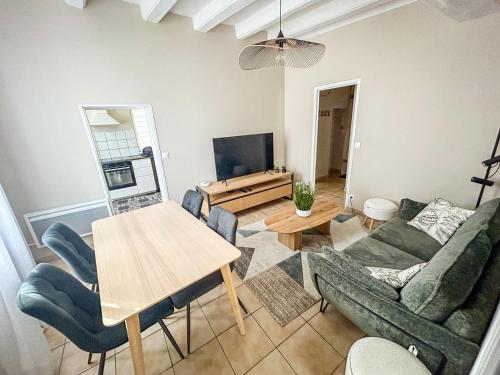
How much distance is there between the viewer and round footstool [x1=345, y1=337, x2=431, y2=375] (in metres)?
0.95

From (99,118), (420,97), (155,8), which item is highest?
(155,8)

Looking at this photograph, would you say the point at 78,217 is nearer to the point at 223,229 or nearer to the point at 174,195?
the point at 174,195

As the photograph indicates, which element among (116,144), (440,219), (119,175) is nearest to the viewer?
(440,219)

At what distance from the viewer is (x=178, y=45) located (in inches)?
121

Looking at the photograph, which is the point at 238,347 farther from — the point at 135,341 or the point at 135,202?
the point at 135,202

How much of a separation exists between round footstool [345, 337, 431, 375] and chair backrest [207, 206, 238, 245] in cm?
102

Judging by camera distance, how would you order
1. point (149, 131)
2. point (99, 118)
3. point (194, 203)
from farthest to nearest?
point (99, 118) → point (149, 131) → point (194, 203)

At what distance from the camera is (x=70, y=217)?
9.09ft

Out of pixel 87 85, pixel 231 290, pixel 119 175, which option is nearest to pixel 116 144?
pixel 119 175

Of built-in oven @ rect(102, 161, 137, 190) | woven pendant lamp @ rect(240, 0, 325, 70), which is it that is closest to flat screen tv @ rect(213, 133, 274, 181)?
woven pendant lamp @ rect(240, 0, 325, 70)

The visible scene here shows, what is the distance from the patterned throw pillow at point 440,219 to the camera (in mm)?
1899

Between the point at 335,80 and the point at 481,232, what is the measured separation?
2.94 metres

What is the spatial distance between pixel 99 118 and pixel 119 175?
1.43m

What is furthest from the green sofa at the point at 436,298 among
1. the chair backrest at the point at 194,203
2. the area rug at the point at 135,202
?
the area rug at the point at 135,202
